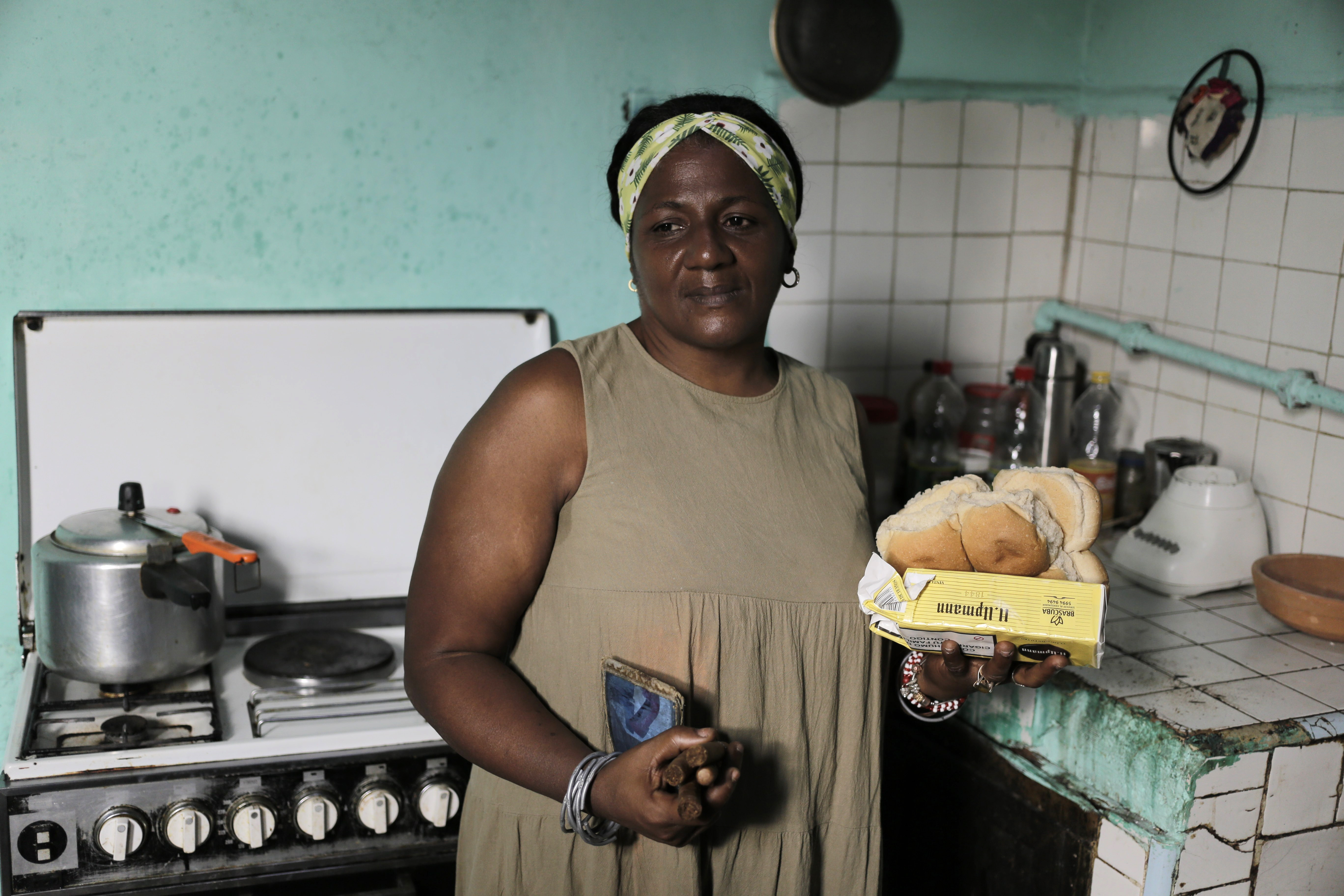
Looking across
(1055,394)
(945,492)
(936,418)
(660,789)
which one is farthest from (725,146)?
(1055,394)

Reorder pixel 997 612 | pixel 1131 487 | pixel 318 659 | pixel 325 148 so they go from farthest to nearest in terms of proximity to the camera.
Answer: pixel 1131 487
pixel 325 148
pixel 318 659
pixel 997 612

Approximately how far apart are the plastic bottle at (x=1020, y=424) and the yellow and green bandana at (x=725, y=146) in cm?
104

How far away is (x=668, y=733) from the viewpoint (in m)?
0.91

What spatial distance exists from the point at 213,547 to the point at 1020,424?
1424 mm

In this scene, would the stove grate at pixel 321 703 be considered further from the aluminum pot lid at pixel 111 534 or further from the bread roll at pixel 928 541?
the bread roll at pixel 928 541

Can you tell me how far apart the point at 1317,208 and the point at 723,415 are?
3.60 feet

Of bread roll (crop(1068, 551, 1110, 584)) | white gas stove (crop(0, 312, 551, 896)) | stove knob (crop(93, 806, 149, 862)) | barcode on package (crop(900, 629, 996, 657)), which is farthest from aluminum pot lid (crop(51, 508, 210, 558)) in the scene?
bread roll (crop(1068, 551, 1110, 584))

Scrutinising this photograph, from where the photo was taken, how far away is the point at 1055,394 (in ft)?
6.79

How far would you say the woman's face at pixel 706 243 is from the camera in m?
1.11

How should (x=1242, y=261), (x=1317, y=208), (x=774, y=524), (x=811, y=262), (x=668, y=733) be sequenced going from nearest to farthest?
1. (x=668, y=733)
2. (x=774, y=524)
3. (x=1317, y=208)
4. (x=1242, y=261)
5. (x=811, y=262)

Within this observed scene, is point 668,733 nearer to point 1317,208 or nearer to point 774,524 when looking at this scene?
point 774,524

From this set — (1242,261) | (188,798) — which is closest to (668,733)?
(188,798)

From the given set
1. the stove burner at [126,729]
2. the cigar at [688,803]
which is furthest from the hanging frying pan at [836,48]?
the stove burner at [126,729]

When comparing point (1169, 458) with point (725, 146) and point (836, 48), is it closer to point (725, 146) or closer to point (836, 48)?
point (836, 48)
